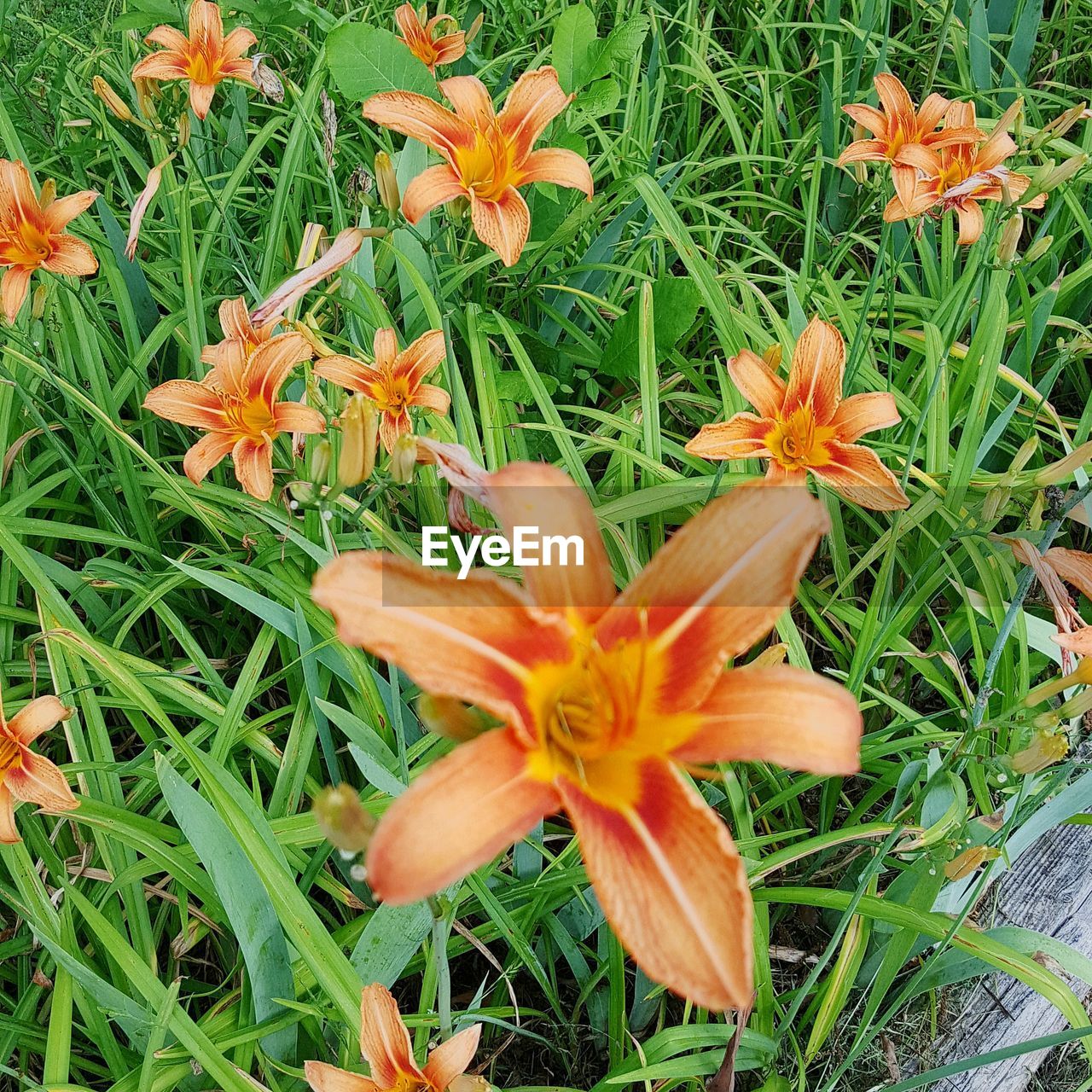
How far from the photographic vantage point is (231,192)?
2070 millimetres

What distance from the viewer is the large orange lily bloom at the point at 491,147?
1.42 m

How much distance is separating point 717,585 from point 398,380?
903 millimetres

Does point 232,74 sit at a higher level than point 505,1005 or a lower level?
higher

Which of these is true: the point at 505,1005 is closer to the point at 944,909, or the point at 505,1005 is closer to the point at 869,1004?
the point at 869,1004

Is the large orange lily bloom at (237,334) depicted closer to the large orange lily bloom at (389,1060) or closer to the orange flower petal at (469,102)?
the orange flower petal at (469,102)

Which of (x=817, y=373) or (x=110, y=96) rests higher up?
(x=110, y=96)

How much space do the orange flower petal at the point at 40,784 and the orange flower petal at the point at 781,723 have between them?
92 centimetres

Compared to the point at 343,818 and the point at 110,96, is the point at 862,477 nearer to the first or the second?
the point at 343,818

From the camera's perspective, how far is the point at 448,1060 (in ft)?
3.21

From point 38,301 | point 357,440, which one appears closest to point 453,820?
point 357,440

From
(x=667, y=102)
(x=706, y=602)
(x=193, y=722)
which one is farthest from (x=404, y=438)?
(x=667, y=102)

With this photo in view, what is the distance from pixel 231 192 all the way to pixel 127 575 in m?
0.93

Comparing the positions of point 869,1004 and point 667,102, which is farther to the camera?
point 667,102

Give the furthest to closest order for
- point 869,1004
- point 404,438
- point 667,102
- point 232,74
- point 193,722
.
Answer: point 667,102, point 232,74, point 193,722, point 869,1004, point 404,438
